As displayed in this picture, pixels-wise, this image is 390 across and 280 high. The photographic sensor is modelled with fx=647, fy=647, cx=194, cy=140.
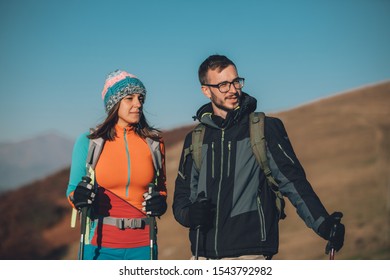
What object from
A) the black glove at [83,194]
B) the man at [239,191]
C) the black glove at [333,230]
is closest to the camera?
the black glove at [333,230]

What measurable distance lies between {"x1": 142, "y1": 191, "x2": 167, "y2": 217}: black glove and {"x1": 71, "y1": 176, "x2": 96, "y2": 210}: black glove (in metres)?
0.35

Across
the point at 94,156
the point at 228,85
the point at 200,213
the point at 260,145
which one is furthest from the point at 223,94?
the point at 94,156

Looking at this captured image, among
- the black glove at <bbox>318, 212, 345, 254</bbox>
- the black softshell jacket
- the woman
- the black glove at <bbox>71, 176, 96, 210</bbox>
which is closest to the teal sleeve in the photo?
the woman

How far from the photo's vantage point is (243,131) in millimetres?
4137

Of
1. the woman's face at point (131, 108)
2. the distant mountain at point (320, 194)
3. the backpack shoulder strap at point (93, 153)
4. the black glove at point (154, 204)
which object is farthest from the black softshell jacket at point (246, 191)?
the distant mountain at point (320, 194)

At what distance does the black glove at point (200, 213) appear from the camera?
13.0 feet

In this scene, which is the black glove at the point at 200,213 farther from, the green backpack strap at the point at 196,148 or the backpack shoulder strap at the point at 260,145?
the backpack shoulder strap at the point at 260,145

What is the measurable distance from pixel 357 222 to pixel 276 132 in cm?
1380

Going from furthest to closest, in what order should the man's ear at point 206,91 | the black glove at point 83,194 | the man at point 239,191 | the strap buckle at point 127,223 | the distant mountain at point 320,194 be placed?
the distant mountain at point 320,194, the man's ear at point 206,91, the strap buckle at point 127,223, the black glove at point 83,194, the man at point 239,191

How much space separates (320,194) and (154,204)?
14947mm

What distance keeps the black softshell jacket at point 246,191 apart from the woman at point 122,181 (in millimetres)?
375

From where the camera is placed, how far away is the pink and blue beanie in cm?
448

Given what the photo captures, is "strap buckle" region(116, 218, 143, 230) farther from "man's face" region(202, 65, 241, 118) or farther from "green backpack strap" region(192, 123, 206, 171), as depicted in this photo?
"man's face" region(202, 65, 241, 118)
